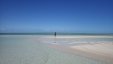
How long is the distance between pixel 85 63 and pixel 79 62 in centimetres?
26

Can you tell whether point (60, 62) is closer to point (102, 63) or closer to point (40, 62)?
point (40, 62)

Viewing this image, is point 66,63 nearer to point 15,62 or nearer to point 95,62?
point 95,62

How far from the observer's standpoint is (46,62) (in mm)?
6172

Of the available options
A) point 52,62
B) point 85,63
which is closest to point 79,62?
point 85,63

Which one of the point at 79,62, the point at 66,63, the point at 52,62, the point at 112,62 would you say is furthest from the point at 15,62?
the point at 112,62

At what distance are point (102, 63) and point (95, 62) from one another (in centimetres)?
29

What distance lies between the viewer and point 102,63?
239 inches

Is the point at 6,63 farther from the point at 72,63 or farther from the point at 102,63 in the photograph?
the point at 102,63

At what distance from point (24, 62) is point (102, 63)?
3.03 m

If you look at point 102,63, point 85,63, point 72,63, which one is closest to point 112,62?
point 102,63

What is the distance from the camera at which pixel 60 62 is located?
6.24 m

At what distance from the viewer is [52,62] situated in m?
6.22

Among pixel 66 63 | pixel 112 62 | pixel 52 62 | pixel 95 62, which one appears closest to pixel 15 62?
→ pixel 52 62

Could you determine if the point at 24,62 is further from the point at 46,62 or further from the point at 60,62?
the point at 60,62
